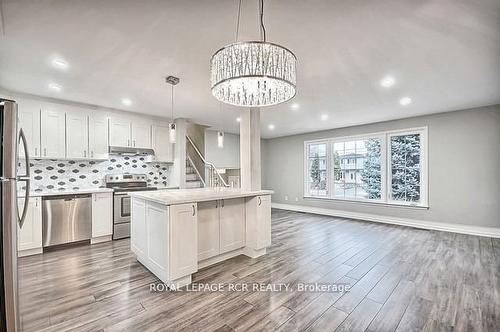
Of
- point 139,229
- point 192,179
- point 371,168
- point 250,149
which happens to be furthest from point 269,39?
point 371,168

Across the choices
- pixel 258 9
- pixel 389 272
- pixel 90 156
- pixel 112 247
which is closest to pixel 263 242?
pixel 389 272

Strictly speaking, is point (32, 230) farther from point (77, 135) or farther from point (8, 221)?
point (8, 221)

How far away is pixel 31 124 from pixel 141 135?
172 centimetres

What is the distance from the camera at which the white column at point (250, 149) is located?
138 inches

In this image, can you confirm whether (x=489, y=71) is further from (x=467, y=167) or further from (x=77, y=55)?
(x=77, y=55)

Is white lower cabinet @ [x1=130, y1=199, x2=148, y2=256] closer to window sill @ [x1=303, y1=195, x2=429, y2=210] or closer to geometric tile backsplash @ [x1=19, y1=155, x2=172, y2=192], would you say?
geometric tile backsplash @ [x1=19, y1=155, x2=172, y2=192]

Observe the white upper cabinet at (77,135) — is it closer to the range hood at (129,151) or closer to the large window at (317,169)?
the range hood at (129,151)

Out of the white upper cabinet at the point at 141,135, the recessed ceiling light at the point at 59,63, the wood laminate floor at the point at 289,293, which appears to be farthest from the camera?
the white upper cabinet at the point at 141,135

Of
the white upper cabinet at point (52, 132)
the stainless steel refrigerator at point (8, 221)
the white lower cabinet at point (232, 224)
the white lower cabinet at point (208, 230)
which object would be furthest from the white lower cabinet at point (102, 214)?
the stainless steel refrigerator at point (8, 221)

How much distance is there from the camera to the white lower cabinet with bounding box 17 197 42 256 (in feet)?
11.2

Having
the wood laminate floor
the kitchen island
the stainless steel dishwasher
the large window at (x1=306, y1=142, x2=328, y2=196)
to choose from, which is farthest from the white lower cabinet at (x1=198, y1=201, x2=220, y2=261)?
the large window at (x1=306, y1=142, x2=328, y2=196)

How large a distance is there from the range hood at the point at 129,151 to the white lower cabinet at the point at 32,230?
1382 millimetres

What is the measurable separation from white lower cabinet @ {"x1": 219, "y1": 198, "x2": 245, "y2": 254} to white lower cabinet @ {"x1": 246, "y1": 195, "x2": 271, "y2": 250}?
0.09 meters

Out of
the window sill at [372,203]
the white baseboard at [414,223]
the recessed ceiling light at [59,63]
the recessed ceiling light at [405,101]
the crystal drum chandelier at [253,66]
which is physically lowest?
the white baseboard at [414,223]
